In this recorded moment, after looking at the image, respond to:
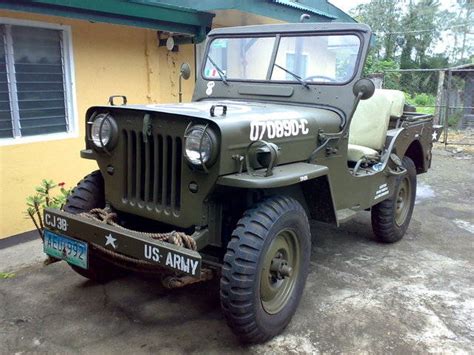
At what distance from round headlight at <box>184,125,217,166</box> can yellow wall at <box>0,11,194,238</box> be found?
2.94 meters

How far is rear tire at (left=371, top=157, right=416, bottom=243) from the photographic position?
4.81 m

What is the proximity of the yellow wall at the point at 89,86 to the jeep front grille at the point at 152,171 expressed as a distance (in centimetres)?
231

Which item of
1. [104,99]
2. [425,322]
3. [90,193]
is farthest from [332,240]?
[104,99]

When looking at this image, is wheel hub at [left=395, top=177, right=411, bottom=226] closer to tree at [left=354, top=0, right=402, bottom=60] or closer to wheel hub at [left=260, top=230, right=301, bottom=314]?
wheel hub at [left=260, top=230, right=301, bottom=314]

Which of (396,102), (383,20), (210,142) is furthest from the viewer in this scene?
(383,20)

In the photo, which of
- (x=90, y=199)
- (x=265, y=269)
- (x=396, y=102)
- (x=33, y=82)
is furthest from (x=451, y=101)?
(x=90, y=199)

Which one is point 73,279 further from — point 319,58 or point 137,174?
point 319,58

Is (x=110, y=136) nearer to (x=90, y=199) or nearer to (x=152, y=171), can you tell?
(x=152, y=171)

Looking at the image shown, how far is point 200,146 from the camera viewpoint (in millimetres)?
2805

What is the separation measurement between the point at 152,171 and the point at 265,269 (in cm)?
98

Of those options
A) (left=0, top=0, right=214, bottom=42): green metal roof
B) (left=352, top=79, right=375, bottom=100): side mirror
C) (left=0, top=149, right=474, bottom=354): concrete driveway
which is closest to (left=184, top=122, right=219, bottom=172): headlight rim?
(left=0, top=149, right=474, bottom=354): concrete driveway

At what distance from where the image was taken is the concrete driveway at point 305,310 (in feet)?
10.2

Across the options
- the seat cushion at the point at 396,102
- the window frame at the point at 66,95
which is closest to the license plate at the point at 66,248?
the window frame at the point at 66,95

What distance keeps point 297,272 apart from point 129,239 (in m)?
1.23
